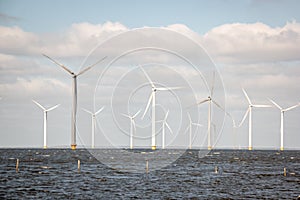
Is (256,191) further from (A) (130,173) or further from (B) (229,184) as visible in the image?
(A) (130,173)

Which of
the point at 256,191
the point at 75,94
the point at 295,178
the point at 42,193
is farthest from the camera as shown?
the point at 75,94

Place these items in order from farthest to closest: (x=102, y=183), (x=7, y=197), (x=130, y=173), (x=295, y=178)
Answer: (x=130, y=173), (x=295, y=178), (x=102, y=183), (x=7, y=197)

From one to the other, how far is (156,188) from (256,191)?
13794mm

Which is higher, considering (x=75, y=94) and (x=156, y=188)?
(x=75, y=94)

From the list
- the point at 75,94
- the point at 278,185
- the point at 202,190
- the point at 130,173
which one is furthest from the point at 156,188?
the point at 75,94

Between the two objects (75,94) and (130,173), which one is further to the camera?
(75,94)

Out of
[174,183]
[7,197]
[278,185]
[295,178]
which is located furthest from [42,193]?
[295,178]

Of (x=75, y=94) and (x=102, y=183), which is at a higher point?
(x=75, y=94)

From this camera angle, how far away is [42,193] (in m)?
80.8

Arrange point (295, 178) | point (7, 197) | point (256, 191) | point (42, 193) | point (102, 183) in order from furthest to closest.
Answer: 1. point (295, 178)
2. point (102, 183)
3. point (256, 191)
4. point (42, 193)
5. point (7, 197)

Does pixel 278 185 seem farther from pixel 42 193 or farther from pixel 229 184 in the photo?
pixel 42 193

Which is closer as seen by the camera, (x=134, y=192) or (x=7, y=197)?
(x=7, y=197)

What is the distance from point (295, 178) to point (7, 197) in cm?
5628

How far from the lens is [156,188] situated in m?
90.2
